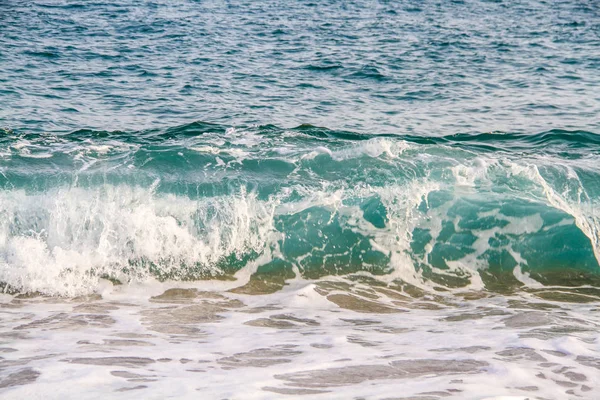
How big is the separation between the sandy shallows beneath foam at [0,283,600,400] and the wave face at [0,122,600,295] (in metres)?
0.57

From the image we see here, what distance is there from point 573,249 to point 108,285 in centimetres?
529

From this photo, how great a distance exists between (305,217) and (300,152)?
73.6 inches

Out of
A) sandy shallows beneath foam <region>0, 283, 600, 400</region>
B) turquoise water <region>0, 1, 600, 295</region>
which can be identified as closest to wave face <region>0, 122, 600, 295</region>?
turquoise water <region>0, 1, 600, 295</region>

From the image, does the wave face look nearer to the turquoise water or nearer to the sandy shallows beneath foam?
the turquoise water

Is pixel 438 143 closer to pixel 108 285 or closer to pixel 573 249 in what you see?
pixel 573 249

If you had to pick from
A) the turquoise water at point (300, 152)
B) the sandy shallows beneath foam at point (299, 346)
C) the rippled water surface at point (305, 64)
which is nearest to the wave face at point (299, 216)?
the turquoise water at point (300, 152)

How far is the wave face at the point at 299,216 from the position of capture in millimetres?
7793

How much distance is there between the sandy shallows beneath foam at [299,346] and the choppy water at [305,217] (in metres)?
0.03

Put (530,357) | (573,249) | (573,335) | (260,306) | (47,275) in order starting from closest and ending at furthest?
1. (530,357)
2. (573,335)
3. (260,306)
4. (47,275)
5. (573,249)

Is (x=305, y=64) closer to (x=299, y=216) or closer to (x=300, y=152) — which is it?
(x=300, y=152)

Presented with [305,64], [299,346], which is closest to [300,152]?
[299,346]

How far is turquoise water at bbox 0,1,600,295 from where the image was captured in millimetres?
7996

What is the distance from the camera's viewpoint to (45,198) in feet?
28.6

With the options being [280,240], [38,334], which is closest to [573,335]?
[280,240]
